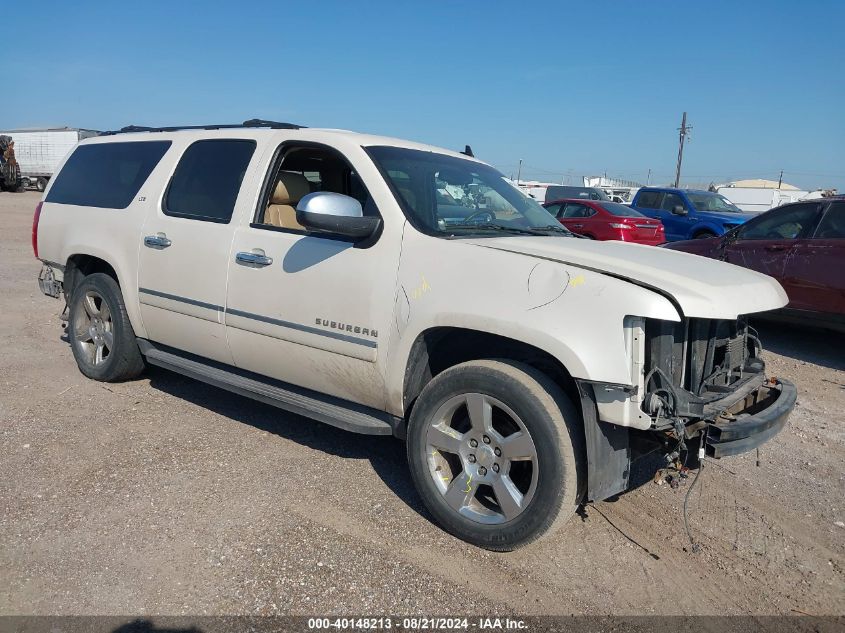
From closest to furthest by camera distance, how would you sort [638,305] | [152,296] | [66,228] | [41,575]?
[638,305] < [41,575] < [152,296] < [66,228]

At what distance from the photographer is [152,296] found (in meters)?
4.69

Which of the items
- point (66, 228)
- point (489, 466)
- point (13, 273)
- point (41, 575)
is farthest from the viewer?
point (13, 273)

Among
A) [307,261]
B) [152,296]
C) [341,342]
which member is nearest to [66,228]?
[152,296]

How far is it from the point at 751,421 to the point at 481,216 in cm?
182

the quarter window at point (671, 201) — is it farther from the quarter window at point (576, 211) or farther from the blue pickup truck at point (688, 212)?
the quarter window at point (576, 211)

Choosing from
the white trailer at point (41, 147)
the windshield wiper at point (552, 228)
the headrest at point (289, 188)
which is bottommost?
the windshield wiper at point (552, 228)

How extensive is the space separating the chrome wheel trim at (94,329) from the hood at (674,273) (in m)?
3.33

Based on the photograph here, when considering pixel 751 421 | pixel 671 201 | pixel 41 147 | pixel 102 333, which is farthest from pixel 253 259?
pixel 41 147

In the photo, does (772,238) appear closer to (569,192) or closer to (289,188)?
(289,188)

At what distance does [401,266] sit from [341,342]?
0.56m

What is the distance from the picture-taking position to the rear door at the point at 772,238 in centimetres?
756

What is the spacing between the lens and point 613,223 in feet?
46.0

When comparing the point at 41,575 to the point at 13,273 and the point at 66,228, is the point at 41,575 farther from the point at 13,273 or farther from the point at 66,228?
the point at 13,273

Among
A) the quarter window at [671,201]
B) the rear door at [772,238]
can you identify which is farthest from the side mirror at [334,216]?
the quarter window at [671,201]
